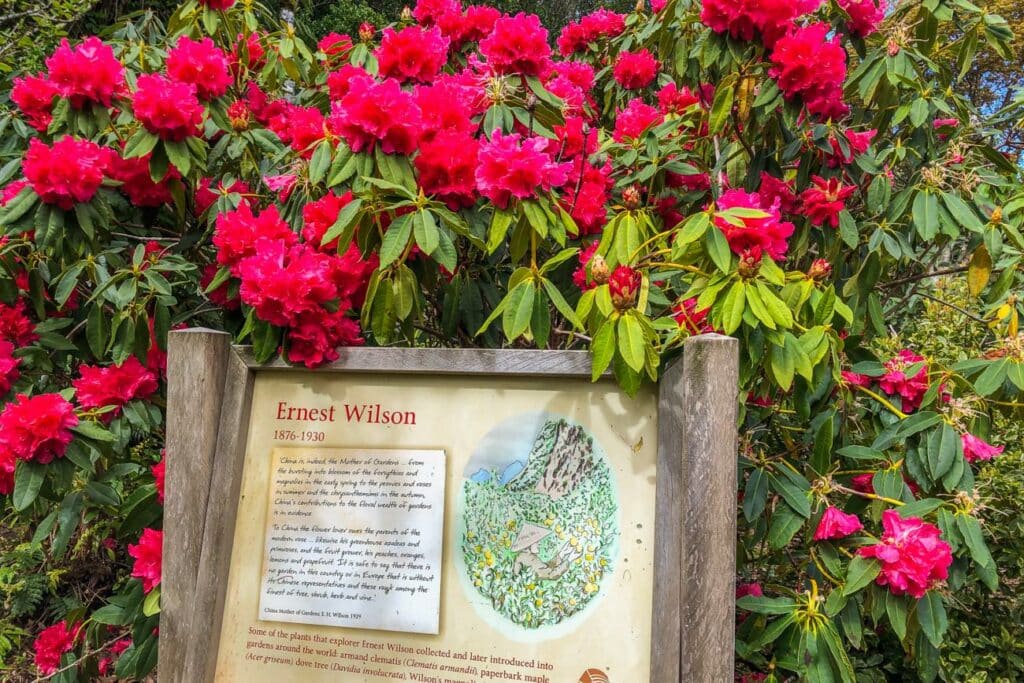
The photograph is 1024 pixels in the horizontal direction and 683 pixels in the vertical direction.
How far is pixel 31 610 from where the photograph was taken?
3.18 metres

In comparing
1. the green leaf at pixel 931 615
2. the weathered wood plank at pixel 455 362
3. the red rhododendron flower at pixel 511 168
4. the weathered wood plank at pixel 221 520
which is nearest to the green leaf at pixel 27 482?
the weathered wood plank at pixel 221 520

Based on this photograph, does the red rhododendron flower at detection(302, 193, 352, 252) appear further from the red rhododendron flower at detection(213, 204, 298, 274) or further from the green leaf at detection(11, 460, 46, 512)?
the green leaf at detection(11, 460, 46, 512)

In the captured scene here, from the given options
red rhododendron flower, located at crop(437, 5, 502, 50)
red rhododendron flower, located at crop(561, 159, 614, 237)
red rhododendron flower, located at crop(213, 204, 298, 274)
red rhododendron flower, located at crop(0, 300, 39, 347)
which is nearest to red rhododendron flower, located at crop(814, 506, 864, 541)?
red rhododendron flower, located at crop(561, 159, 614, 237)

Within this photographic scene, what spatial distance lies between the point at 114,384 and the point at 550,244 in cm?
111

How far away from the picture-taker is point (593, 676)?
3.99 feet

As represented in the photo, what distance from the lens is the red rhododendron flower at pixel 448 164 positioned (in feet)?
4.84

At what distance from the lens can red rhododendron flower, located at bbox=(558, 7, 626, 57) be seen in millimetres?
2797

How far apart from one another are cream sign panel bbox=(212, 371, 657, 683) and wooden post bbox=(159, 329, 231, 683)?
3.1 inches

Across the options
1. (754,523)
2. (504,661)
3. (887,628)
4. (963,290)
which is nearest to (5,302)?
(504,661)

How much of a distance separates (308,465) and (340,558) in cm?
19

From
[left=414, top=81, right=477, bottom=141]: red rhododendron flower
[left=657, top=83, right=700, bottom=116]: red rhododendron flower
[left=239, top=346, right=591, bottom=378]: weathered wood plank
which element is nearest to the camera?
[left=239, top=346, right=591, bottom=378]: weathered wood plank

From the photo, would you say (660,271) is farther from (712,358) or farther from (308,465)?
(308,465)

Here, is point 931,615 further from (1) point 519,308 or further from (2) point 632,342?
(1) point 519,308

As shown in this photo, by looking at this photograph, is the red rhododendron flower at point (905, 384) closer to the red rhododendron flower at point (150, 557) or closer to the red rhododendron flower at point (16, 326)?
the red rhododendron flower at point (150, 557)
